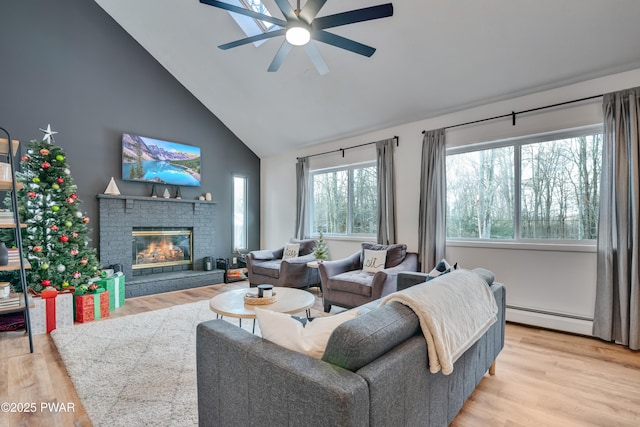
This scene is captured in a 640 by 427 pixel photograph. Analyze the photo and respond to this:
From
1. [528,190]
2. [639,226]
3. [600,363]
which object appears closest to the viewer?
[600,363]

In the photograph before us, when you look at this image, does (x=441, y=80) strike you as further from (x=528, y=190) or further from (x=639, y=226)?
(x=639, y=226)

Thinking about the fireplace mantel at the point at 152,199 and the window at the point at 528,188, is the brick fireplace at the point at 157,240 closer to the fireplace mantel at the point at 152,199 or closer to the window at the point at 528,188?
the fireplace mantel at the point at 152,199

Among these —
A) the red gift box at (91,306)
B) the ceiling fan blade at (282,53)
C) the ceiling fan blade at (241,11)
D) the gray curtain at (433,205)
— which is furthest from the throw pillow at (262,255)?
the ceiling fan blade at (241,11)

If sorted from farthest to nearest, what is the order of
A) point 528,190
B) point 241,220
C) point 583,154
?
1. point 241,220
2. point 528,190
3. point 583,154

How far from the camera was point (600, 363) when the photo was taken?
2650 mm

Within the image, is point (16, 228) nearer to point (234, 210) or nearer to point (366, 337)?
point (366, 337)

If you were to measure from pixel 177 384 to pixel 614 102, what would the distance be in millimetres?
4657

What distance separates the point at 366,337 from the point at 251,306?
1.71 meters

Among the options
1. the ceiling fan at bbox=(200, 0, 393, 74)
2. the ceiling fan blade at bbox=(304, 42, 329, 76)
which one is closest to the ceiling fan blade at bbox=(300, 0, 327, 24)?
the ceiling fan at bbox=(200, 0, 393, 74)

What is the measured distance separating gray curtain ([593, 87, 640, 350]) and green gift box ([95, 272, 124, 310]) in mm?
5680

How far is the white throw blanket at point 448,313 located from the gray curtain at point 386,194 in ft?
8.99

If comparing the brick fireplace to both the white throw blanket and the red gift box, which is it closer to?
the red gift box

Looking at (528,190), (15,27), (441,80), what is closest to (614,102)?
(528,190)

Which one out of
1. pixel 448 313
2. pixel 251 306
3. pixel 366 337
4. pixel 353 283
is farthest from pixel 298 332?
pixel 353 283
